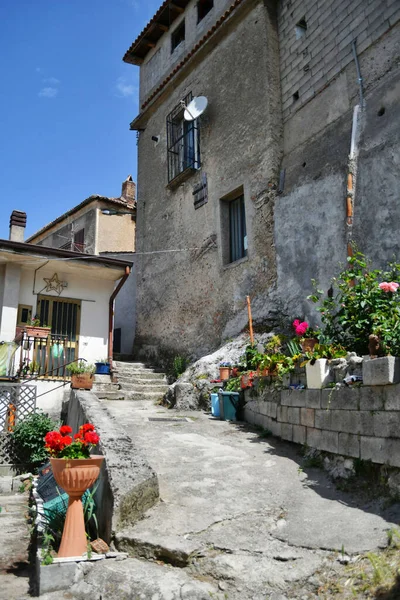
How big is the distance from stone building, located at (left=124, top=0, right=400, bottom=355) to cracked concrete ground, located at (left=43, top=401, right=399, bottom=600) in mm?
4849

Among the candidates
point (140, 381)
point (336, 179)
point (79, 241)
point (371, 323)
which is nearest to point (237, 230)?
point (336, 179)

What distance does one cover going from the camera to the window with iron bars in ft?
43.1

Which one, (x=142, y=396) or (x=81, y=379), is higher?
(x=81, y=379)

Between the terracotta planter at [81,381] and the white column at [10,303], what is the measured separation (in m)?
2.14

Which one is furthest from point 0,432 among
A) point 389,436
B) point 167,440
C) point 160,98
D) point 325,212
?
point 160,98

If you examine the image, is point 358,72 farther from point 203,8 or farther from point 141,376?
point 141,376


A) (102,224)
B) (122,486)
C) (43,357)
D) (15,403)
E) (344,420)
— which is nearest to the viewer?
Answer: (122,486)

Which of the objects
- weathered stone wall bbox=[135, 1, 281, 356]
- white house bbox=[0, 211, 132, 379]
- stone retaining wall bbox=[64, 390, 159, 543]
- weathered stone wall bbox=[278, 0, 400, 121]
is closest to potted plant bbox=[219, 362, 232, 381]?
weathered stone wall bbox=[135, 1, 281, 356]

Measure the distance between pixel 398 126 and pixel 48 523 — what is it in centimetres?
777

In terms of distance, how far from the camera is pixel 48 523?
382 cm

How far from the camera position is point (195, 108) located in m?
12.6

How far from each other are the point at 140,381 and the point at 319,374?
6.89 meters

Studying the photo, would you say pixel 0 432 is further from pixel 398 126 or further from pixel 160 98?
pixel 160 98

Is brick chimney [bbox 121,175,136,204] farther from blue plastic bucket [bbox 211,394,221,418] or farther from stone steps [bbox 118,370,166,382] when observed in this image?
blue plastic bucket [bbox 211,394,221,418]
